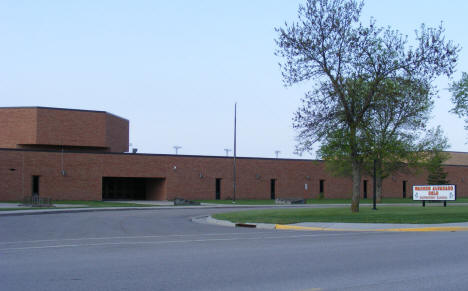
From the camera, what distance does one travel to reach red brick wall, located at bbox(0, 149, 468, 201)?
45.3 meters

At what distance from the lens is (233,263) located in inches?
428

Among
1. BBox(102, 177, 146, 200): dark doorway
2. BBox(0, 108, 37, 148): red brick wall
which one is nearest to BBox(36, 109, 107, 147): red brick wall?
BBox(0, 108, 37, 148): red brick wall

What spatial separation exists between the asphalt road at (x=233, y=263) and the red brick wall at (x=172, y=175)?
97.5ft

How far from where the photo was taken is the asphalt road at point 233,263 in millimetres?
8648

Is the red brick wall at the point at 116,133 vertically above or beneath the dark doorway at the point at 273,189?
above

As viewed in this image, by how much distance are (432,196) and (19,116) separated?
1451 inches

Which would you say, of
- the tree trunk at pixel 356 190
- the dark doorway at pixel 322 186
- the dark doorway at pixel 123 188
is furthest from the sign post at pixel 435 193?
the dark doorway at pixel 123 188

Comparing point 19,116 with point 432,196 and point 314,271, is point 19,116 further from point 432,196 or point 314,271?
point 314,271

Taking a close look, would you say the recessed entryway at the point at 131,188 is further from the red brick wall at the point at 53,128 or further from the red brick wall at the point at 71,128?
the red brick wall at the point at 71,128

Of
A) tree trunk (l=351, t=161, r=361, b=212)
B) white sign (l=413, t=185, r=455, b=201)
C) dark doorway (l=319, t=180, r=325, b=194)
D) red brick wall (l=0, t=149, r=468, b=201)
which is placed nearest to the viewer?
tree trunk (l=351, t=161, r=361, b=212)

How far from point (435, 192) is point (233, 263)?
96.8 ft

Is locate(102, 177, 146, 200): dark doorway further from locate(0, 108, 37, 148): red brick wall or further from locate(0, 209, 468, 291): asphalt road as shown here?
locate(0, 209, 468, 291): asphalt road

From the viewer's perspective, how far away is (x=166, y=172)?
51938 millimetres

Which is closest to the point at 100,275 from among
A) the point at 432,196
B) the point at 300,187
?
the point at 432,196
